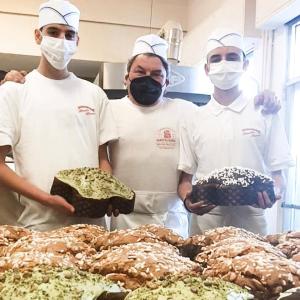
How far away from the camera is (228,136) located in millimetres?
2262

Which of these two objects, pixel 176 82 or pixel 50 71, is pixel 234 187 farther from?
pixel 176 82

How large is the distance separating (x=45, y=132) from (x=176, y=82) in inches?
68.1

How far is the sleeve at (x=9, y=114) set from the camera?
1.96m

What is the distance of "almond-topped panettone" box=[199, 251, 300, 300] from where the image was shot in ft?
3.02

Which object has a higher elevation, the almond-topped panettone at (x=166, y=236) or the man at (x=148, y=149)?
the man at (x=148, y=149)

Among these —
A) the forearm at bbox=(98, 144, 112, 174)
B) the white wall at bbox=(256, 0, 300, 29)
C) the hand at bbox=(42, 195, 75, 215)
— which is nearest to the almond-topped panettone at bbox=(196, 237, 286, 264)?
the hand at bbox=(42, 195, 75, 215)

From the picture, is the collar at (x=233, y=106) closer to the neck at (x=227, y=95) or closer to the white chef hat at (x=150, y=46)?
the neck at (x=227, y=95)

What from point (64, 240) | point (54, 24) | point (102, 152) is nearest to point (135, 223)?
point (102, 152)

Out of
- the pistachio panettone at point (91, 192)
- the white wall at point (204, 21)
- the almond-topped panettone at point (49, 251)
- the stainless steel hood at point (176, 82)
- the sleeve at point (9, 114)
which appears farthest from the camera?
the stainless steel hood at point (176, 82)

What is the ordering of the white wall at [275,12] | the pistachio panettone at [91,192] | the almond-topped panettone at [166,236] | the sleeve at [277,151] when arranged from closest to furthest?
1. the almond-topped panettone at [166,236]
2. the pistachio panettone at [91,192]
3. the sleeve at [277,151]
4. the white wall at [275,12]

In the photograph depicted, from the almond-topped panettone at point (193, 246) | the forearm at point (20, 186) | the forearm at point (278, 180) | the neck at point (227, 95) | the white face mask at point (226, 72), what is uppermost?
the white face mask at point (226, 72)

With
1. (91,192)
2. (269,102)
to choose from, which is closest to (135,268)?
(91,192)

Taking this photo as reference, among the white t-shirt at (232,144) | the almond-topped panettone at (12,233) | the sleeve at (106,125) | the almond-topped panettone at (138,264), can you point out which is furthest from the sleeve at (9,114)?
the almond-topped panettone at (138,264)

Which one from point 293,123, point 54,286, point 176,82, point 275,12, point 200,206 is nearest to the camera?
point 54,286
